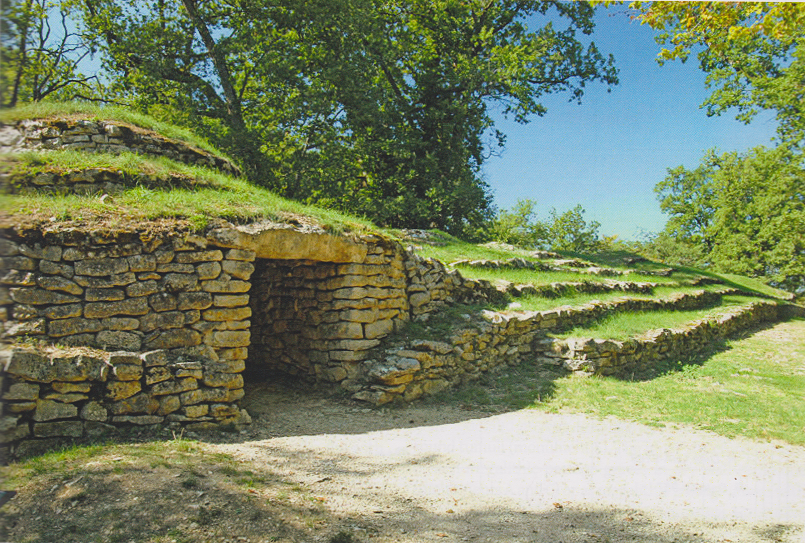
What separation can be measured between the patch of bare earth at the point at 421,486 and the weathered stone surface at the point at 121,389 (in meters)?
0.52

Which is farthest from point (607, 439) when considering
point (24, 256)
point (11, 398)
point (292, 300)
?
point (24, 256)

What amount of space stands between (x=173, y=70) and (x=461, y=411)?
41.2 ft

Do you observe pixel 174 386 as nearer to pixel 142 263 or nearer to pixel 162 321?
pixel 162 321

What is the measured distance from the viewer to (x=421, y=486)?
4.04 m

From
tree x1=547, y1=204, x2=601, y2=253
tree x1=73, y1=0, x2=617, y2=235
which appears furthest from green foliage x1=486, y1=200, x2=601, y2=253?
tree x1=73, y1=0, x2=617, y2=235

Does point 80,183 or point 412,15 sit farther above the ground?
point 412,15

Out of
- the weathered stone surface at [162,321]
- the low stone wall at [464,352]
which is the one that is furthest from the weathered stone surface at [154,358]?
the low stone wall at [464,352]

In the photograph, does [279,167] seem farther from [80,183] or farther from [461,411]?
[461,411]

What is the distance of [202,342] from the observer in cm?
496

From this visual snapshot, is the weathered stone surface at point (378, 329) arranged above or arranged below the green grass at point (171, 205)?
below

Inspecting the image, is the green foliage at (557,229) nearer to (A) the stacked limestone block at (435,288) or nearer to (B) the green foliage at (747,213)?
(B) the green foliage at (747,213)

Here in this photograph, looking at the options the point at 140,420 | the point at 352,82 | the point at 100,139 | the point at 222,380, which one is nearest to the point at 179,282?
the point at 222,380

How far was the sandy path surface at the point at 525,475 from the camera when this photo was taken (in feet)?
11.2

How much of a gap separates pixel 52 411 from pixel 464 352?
16.8ft
